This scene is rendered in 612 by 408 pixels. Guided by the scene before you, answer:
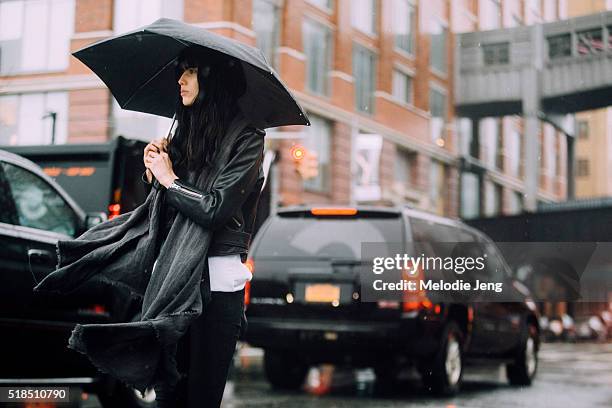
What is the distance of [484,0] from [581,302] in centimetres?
192

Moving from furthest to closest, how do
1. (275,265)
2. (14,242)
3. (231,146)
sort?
(275,265)
(14,242)
(231,146)

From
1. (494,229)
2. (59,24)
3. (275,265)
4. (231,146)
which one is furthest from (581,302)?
(59,24)

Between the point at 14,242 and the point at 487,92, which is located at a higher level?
the point at 487,92

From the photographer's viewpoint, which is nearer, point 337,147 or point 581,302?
point 581,302

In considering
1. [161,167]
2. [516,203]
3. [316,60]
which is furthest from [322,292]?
[161,167]

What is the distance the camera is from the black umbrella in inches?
132

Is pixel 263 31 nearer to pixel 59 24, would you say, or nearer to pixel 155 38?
pixel 59 24

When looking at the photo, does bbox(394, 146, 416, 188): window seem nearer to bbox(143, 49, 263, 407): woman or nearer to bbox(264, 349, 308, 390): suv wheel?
bbox(264, 349, 308, 390): suv wheel

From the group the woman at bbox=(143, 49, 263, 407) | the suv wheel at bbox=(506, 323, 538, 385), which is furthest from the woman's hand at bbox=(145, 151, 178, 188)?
the suv wheel at bbox=(506, 323, 538, 385)

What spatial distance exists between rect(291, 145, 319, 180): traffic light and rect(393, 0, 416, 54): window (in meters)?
1.40

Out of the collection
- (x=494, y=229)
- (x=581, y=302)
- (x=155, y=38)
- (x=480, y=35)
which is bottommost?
(x=581, y=302)

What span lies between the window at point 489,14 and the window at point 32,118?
3139 mm

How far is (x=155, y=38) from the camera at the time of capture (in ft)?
11.6

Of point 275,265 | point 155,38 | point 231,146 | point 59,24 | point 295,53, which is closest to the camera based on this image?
point 231,146
